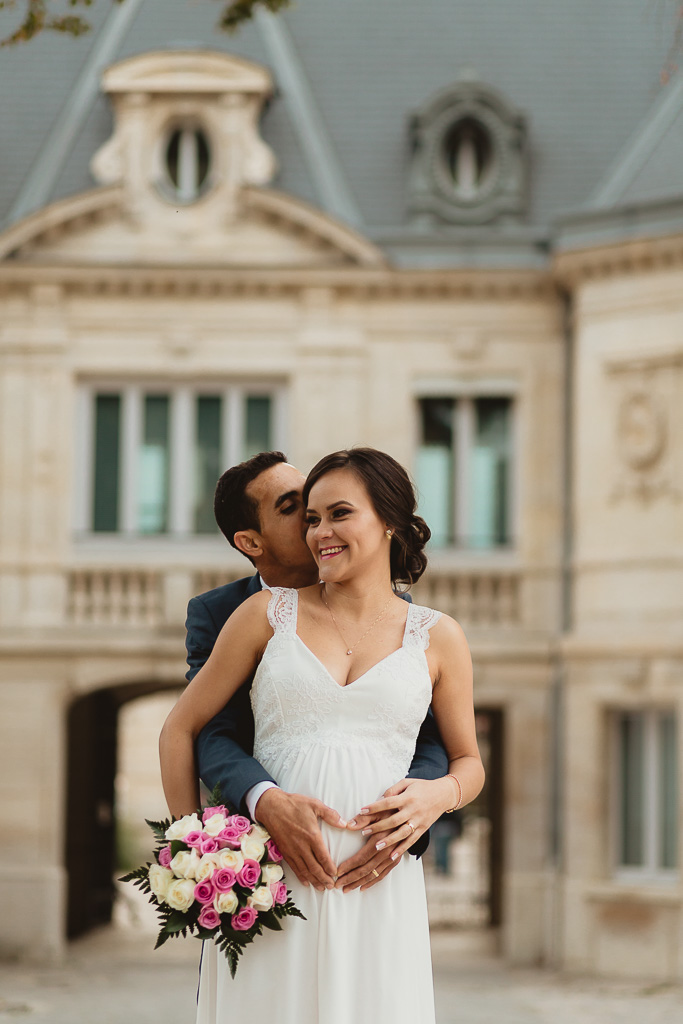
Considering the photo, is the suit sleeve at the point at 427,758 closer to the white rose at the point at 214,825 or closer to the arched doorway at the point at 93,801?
the white rose at the point at 214,825

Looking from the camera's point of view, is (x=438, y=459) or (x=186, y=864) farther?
(x=438, y=459)

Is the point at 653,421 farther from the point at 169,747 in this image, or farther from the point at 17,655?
the point at 169,747

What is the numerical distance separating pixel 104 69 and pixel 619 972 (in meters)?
10.7

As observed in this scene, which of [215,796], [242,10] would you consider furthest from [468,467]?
[215,796]

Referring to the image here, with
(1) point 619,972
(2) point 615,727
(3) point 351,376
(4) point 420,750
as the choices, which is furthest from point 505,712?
(4) point 420,750

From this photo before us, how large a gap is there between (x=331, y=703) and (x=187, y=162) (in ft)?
42.2

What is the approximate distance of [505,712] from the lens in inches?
587

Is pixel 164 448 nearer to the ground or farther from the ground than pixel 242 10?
nearer to the ground

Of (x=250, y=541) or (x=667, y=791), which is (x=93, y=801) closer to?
(x=667, y=791)

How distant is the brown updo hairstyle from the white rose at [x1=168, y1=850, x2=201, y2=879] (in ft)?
2.79

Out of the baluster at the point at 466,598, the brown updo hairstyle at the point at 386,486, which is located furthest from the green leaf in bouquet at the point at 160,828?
the baluster at the point at 466,598

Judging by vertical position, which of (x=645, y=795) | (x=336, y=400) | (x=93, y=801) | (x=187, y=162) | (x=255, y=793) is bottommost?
(x=93, y=801)

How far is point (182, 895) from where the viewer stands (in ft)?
10.5

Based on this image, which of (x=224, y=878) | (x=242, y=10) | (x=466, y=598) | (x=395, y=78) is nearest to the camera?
(x=224, y=878)
